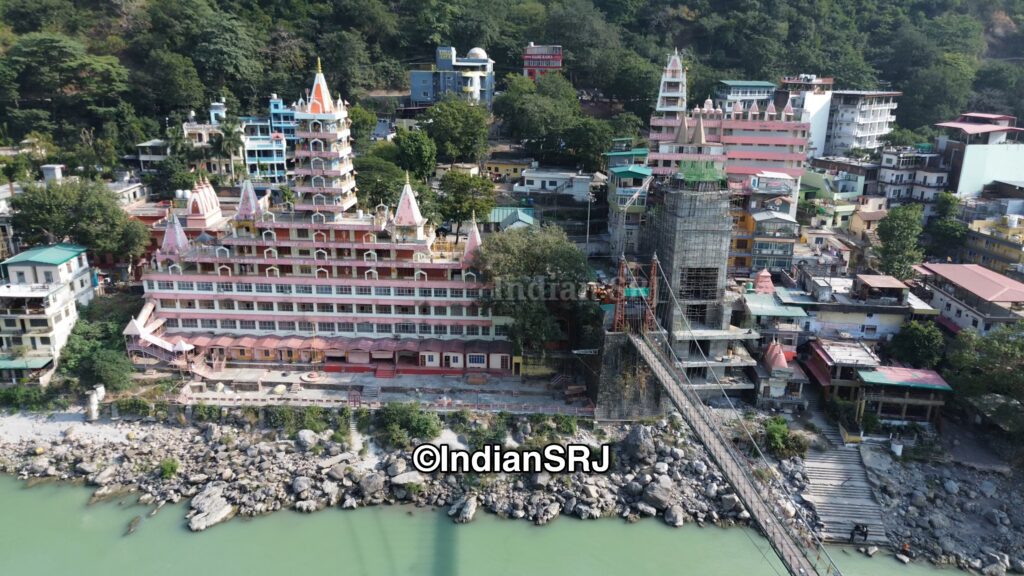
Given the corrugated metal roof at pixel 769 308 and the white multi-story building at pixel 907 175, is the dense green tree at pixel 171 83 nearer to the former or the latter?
the corrugated metal roof at pixel 769 308

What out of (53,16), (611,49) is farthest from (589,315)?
(53,16)

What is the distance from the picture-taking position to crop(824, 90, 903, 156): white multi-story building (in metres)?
52.7

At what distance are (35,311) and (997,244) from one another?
45.1 meters

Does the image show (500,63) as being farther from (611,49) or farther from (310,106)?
(310,106)

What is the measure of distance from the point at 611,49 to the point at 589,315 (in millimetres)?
35972

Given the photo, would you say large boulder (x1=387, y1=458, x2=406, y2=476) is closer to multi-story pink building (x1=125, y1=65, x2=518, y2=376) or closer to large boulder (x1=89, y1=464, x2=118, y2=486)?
multi-story pink building (x1=125, y1=65, x2=518, y2=376)

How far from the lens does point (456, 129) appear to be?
44594 mm

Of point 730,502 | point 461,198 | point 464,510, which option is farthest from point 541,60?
point 464,510

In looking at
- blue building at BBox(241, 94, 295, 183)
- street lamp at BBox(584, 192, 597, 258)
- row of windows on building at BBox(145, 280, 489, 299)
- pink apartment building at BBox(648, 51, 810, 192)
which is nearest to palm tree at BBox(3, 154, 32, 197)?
blue building at BBox(241, 94, 295, 183)

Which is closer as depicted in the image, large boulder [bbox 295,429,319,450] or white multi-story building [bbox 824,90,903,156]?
large boulder [bbox 295,429,319,450]

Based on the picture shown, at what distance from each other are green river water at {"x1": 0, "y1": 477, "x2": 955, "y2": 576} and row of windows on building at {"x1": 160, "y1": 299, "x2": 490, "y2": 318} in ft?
29.8

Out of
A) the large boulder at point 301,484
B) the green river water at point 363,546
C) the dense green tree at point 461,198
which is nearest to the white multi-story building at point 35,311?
the green river water at point 363,546

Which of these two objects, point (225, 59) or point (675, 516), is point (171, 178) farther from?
point (675, 516)

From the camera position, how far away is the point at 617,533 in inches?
883
